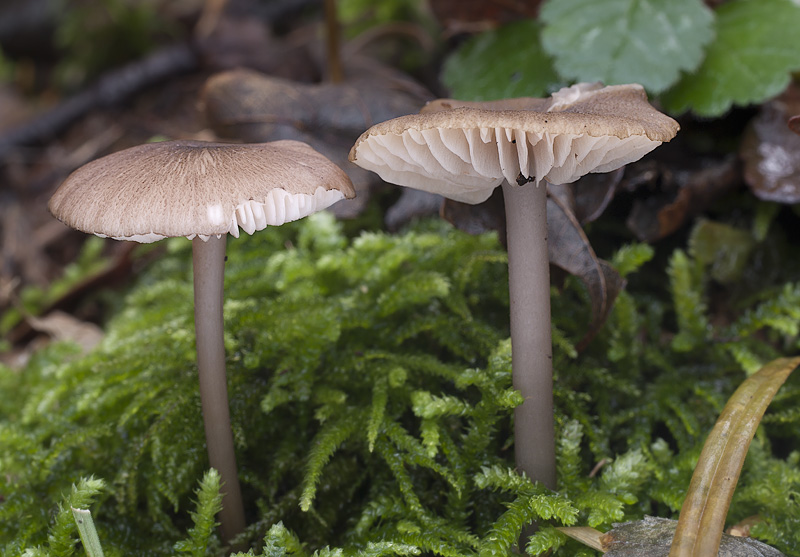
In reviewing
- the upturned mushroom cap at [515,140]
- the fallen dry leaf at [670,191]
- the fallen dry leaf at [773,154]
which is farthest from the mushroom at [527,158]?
the fallen dry leaf at [773,154]

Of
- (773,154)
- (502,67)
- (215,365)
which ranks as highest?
(502,67)

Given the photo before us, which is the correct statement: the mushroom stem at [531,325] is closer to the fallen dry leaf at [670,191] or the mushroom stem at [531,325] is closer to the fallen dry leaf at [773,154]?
the fallen dry leaf at [670,191]

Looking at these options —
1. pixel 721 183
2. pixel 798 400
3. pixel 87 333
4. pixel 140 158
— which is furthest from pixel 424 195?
pixel 87 333

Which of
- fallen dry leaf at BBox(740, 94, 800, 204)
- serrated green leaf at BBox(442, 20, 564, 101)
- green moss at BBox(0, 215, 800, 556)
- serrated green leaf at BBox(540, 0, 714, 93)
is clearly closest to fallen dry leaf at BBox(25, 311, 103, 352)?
green moss at BBox(0, 215, 800, 556)

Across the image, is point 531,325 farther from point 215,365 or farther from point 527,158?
point 215,365

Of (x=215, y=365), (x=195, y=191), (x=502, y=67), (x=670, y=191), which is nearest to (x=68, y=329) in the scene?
(x=215, y=365)

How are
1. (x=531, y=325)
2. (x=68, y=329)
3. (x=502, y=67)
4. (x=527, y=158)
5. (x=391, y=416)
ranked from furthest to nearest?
(x=68, y=329)
(x=502, y=67)
(x=391, y=416)
(x=531, y=325)
(x=527, y=158)
